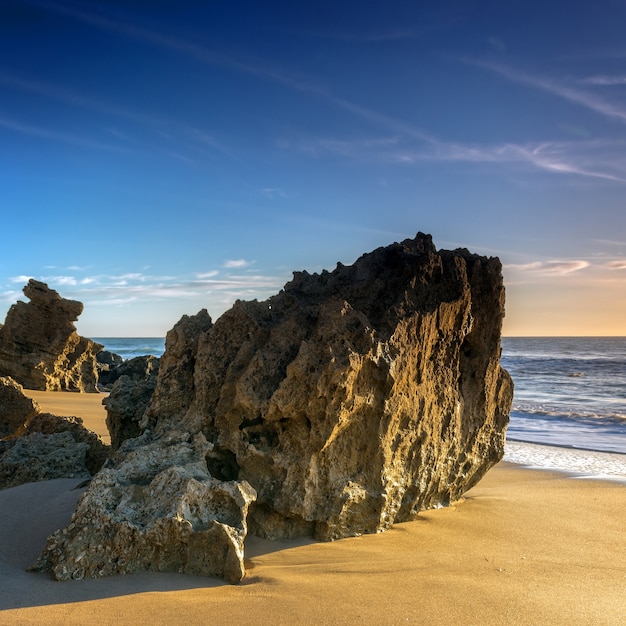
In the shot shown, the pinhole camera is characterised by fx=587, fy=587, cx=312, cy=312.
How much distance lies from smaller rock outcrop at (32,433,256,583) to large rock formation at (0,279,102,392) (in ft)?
46.9

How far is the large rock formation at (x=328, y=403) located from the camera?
14.6 ft

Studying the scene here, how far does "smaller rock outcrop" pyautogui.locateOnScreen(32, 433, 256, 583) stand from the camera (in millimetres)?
3580

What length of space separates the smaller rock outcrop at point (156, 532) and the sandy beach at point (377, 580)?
98 millimetres

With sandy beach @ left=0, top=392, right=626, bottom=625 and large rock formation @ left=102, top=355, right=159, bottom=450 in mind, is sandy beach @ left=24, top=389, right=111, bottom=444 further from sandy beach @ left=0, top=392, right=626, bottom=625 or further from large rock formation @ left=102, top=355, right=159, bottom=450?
sandy beach @ left=0, top=392, right=626, bottom=625

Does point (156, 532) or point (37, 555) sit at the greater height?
point (156, 532)

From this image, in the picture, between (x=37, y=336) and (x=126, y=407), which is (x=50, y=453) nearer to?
(x=126, y=407)

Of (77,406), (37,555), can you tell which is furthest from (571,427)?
(37,555)

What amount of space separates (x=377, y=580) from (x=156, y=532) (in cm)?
145

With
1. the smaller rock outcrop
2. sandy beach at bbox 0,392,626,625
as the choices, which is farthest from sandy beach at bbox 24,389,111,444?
the smaller rock outcrop

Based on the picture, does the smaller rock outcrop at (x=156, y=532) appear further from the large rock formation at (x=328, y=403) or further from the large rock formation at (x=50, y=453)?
the large rock formation at (x=50, y=453)

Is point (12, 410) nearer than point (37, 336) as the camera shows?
Yes

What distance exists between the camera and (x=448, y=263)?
566 cm

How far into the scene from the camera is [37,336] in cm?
1688

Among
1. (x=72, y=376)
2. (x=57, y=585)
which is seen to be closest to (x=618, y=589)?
(x=57, y=585)
